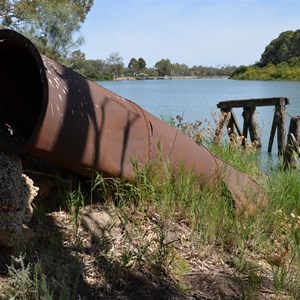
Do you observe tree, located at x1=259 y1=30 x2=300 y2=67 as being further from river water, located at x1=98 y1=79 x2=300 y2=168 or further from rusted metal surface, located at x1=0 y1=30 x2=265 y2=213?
rusted metal surface, located at x1=0 y1=30 x2=265 y2=213

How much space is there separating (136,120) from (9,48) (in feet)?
3.25

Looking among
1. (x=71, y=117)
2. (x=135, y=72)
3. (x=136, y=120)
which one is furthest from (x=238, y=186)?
(x=135, y=72)

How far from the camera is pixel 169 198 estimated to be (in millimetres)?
3828

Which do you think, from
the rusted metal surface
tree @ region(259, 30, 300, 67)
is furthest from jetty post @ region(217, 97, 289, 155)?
tree @ region(259, 30, 300, 67)

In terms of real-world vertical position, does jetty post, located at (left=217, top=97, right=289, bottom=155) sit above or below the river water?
above

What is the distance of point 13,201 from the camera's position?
2988 mm

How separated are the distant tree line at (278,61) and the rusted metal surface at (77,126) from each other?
80.1m

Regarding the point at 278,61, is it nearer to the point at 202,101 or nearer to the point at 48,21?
the point at 48,21

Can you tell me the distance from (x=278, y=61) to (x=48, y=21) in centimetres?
6003

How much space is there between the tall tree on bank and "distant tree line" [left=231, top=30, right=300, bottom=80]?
3883 cm

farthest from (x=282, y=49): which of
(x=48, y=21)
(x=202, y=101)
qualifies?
(x=202, y=101)

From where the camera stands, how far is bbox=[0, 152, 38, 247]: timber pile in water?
2.96m

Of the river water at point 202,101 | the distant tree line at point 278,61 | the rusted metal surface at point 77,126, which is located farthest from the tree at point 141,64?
the rusted metal surface at point 77,126

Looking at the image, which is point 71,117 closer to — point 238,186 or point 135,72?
point 238,186
